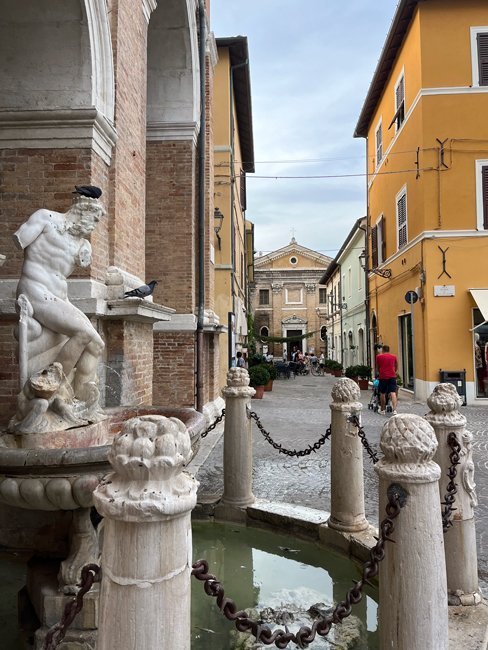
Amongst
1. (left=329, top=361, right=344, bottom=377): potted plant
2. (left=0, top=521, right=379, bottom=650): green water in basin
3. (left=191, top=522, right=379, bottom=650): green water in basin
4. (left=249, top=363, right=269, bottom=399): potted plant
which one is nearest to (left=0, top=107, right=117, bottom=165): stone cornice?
(left=0, top=521, right=379, bottom=650): green water in basin

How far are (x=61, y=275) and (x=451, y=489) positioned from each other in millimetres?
2790

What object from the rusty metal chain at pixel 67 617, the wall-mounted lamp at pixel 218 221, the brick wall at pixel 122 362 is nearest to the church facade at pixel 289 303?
the wall-mounted lamp at pixel 218 221

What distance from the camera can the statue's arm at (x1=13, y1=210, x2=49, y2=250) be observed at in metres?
3.28

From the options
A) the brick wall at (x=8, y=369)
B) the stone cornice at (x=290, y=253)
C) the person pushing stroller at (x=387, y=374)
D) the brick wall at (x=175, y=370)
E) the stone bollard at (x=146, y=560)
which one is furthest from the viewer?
the stone cornice at (x=290, y=253)

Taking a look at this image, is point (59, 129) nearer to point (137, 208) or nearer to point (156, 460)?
point (137, 208)

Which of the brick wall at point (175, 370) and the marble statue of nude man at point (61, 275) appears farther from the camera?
the brick wall at point (175, 370)

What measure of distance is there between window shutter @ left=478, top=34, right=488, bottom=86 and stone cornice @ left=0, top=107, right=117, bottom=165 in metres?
12.8

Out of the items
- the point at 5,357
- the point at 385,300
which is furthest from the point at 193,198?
the point at 385,300

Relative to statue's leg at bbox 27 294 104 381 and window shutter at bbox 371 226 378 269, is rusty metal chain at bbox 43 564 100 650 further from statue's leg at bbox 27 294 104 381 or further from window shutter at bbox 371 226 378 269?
window shutter at bbox 371 226 378 269

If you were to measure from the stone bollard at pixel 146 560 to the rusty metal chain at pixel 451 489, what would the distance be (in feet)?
6.11

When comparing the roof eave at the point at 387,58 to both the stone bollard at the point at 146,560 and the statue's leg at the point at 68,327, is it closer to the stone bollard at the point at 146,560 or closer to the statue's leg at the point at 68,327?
the statue's leg at the point at 68,327

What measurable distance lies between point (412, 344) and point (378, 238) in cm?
599

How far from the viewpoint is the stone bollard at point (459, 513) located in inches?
112

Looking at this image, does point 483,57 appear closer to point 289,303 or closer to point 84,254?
point 84,254
